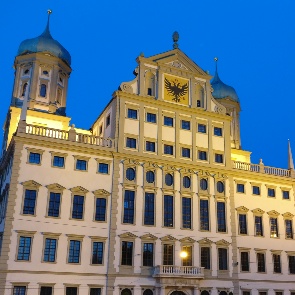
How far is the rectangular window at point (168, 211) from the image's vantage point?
4416 cm

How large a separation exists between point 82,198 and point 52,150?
545 cm

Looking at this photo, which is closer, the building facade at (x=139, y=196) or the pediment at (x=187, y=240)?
the building facade at (x=139, y=196)

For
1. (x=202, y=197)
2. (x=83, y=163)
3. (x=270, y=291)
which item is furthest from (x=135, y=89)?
(x=270, y=291)

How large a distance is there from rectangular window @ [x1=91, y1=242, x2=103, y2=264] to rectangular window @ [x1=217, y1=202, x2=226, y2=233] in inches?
530

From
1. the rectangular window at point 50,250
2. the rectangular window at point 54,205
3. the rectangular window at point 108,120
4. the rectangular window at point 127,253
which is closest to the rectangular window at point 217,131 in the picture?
the rectangular window at point 108,120

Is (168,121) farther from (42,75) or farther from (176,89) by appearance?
(42,75)

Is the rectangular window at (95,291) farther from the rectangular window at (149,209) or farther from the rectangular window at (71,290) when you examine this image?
the rectangular window at (149,209)

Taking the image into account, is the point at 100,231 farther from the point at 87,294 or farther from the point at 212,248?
the point at 212,248

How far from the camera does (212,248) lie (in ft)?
148

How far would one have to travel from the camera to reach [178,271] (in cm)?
4175

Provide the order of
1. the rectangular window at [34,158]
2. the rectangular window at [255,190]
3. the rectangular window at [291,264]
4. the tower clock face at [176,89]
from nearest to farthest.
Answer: the rectangular window at [34,158] → the rectangular window at [291,264] → the tower clock face at [176,89] → the rectangular window at [255,190]

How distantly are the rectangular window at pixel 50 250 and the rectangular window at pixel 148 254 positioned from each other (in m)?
8.81

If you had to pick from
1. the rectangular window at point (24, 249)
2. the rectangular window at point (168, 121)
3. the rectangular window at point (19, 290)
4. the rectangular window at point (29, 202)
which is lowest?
the rectangular window at point (19, 290)

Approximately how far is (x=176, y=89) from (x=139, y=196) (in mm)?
14099
